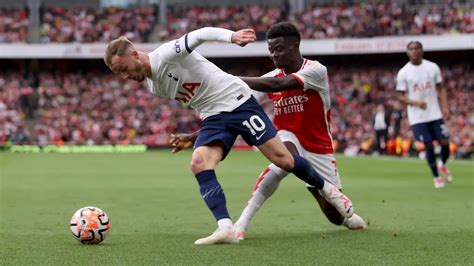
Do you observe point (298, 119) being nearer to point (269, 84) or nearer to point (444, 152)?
point (269, 84)

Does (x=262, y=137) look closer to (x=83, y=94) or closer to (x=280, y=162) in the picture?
(x=280, y=162)

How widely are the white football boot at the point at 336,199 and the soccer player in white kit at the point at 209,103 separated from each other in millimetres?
546

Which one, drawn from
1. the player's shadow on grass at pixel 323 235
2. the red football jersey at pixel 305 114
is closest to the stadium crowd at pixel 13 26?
the red football jersey at pixel 305 114

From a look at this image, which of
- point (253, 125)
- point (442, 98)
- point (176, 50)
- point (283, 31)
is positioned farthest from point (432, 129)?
point (176, 50)

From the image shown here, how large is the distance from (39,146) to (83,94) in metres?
7.28

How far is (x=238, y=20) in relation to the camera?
156ft

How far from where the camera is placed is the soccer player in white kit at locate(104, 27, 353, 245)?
6.98 metres

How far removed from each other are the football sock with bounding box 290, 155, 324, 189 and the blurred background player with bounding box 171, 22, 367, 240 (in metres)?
0.37

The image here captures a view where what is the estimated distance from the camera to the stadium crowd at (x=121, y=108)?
40.4 m

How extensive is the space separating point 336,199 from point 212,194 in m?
1.39

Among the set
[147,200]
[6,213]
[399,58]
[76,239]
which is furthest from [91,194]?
[399,58]

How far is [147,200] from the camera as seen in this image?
12.4 metres

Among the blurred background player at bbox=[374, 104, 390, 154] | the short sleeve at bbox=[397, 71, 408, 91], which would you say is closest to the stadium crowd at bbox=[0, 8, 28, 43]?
the blurred background player at bbox=[374, 104, 390, 154]

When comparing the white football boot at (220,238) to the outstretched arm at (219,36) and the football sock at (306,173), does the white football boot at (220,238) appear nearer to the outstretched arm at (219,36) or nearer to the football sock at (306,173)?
the football sock at (306,173)
